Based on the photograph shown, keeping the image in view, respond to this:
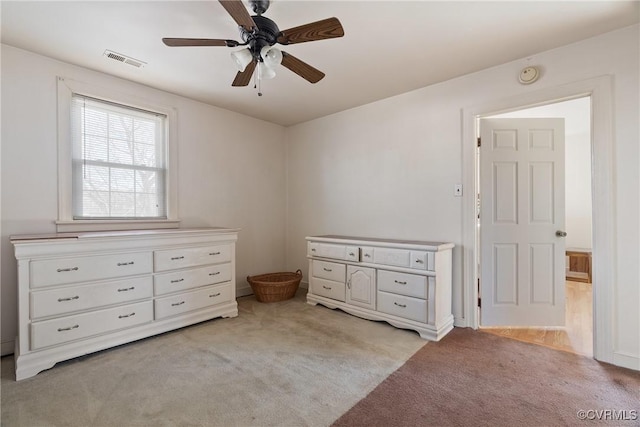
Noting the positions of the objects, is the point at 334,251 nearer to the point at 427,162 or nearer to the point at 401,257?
A: the point at 401,257

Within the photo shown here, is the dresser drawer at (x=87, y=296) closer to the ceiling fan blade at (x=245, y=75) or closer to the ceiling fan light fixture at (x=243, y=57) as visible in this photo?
the ceiling fan blade at (x=245, y=75)

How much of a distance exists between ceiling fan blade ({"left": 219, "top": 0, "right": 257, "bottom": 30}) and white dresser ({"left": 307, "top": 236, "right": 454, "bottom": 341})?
213cm

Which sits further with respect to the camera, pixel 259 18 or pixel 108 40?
pixel 108 40

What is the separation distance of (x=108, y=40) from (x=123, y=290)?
1989mm

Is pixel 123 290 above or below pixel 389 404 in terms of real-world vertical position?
above

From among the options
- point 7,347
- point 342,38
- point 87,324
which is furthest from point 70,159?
point 342,38

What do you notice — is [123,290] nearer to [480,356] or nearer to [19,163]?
[19,163]

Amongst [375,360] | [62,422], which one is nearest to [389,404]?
[375,360]

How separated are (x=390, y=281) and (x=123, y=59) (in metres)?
3.15

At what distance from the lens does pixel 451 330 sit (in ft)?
9.06

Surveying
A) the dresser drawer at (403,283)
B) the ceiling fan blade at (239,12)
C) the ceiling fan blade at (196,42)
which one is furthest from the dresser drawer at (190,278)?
the ceiling fan blade at (239,12)

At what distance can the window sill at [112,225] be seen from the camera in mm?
2590

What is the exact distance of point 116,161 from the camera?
9.60ft

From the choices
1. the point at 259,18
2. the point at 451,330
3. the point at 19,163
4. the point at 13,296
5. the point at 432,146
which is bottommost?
the point at 451,330
